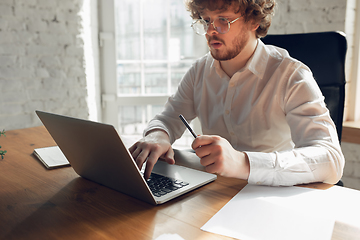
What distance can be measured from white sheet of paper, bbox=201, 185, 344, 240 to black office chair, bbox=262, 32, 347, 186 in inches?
23.5

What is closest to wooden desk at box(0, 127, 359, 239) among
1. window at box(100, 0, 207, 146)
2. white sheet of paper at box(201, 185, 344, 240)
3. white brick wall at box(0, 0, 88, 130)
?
white sheet of paper at box(201, 185, 344, 240)

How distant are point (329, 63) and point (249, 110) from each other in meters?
0.37

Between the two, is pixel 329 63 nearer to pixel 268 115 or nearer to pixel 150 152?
pixel 268 115

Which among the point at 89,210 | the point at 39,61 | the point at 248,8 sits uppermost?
the point at 248,8

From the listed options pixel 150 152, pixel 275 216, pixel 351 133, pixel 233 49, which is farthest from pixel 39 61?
pixel 351 133

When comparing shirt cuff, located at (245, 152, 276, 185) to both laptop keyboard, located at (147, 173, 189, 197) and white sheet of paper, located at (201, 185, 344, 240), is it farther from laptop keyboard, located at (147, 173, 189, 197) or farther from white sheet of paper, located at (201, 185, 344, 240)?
laptop keyboard, located at (147, 173, 189, 197)

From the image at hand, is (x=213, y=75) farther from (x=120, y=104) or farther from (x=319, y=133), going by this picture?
(x=120, y=104)

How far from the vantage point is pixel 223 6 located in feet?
3.58

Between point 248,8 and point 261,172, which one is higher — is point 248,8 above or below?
above

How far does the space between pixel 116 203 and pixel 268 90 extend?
72 cm

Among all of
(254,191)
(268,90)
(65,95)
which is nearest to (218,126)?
(268,90)

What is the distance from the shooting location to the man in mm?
738

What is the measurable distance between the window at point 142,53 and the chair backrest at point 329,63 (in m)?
1.40

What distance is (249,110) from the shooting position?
1141 mm
